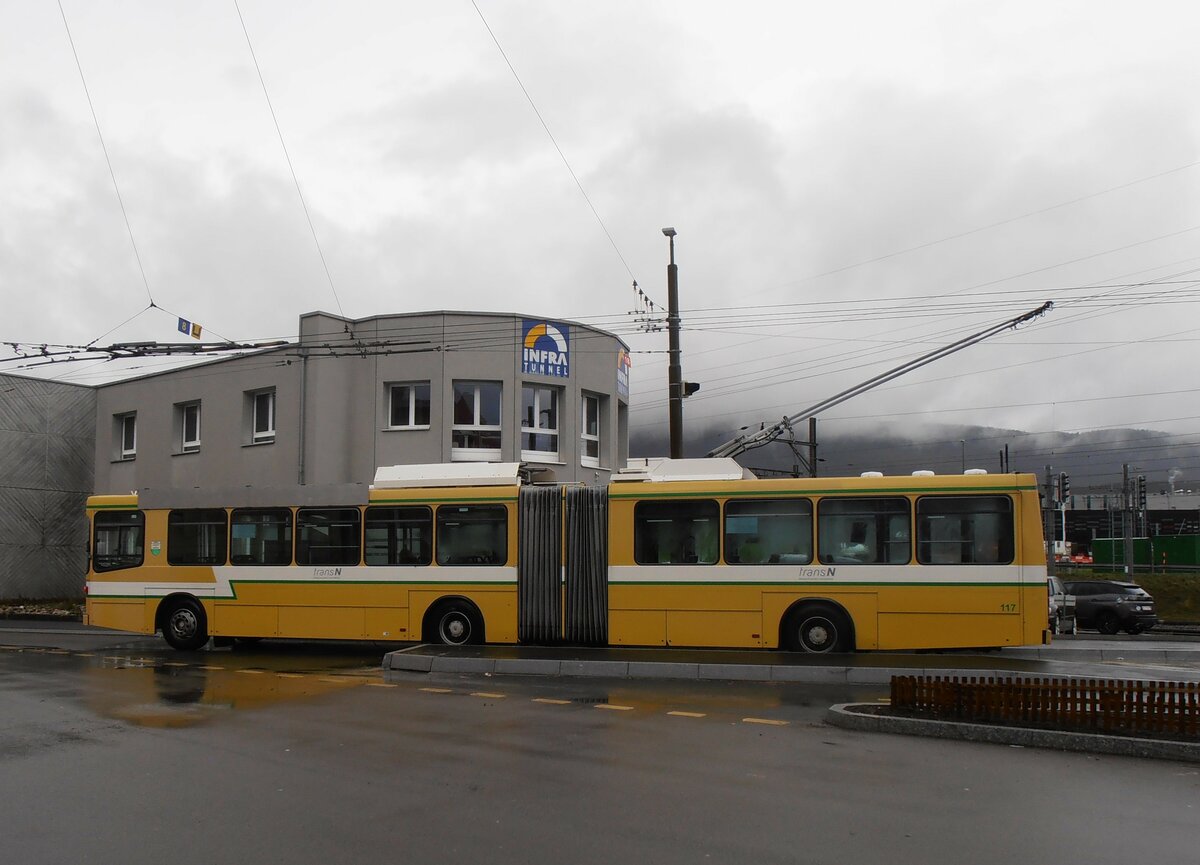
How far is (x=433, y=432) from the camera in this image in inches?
1008

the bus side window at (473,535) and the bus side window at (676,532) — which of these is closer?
the bus side window at (676,532)

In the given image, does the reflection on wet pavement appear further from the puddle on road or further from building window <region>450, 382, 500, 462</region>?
building window <region>450, 382, 500, 462</region>

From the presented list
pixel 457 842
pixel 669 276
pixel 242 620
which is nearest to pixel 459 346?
pixel 669 276

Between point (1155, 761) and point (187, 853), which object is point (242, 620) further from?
point (1155, 761)

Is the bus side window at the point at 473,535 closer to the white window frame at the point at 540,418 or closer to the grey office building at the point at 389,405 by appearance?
the grey office building at the point at 389,405

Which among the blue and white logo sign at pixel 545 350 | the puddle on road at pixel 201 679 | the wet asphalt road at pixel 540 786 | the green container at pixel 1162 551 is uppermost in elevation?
the blue and white logo sign at pixel 545 350

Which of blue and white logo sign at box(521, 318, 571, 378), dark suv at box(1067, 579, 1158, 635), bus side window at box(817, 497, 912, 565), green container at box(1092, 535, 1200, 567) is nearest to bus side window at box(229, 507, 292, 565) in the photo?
bus side window at box(817, 497, 912, 565)

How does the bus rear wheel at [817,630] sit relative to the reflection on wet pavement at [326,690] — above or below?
above

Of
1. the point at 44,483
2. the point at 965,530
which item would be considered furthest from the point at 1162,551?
the point at 44,483

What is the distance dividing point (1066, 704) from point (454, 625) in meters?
10.0

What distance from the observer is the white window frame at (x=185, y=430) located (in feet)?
98.0

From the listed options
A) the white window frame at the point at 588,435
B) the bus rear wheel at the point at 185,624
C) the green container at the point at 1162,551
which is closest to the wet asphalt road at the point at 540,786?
the bus rear wheel at the point at 185,624

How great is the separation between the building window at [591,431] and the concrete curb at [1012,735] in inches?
702

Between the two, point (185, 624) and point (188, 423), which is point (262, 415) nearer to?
point (188, 423)
